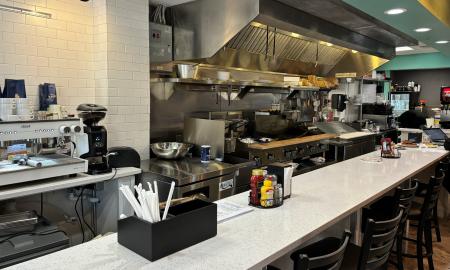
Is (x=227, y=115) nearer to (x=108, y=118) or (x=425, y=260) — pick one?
(x=108, y=118)

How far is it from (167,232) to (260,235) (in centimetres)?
46

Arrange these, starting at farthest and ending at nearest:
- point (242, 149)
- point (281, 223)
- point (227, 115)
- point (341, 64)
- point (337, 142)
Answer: point (341, 64), point (337, 142), point (227, 115), point (242, 149), point (281, 223)

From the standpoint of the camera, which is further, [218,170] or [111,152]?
[218,170]

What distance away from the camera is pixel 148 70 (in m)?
3.97

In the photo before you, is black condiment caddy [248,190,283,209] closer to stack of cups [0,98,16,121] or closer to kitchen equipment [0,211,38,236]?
kitchen equipment [0,211,38,236]

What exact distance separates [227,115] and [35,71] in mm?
2615

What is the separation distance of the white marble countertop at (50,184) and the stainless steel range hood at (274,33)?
6.45 ft

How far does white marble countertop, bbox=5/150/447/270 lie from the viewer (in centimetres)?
137

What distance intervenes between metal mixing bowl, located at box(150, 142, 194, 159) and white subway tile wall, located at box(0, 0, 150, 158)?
0.50ft

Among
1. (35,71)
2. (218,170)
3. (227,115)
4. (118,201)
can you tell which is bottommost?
(118,201)

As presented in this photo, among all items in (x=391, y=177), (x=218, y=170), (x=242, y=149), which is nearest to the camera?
(x=391, y=177)

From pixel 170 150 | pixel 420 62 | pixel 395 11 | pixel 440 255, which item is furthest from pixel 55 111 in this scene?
pixel 420 62

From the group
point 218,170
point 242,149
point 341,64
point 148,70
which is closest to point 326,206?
point 218,170

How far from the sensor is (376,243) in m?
1.83
